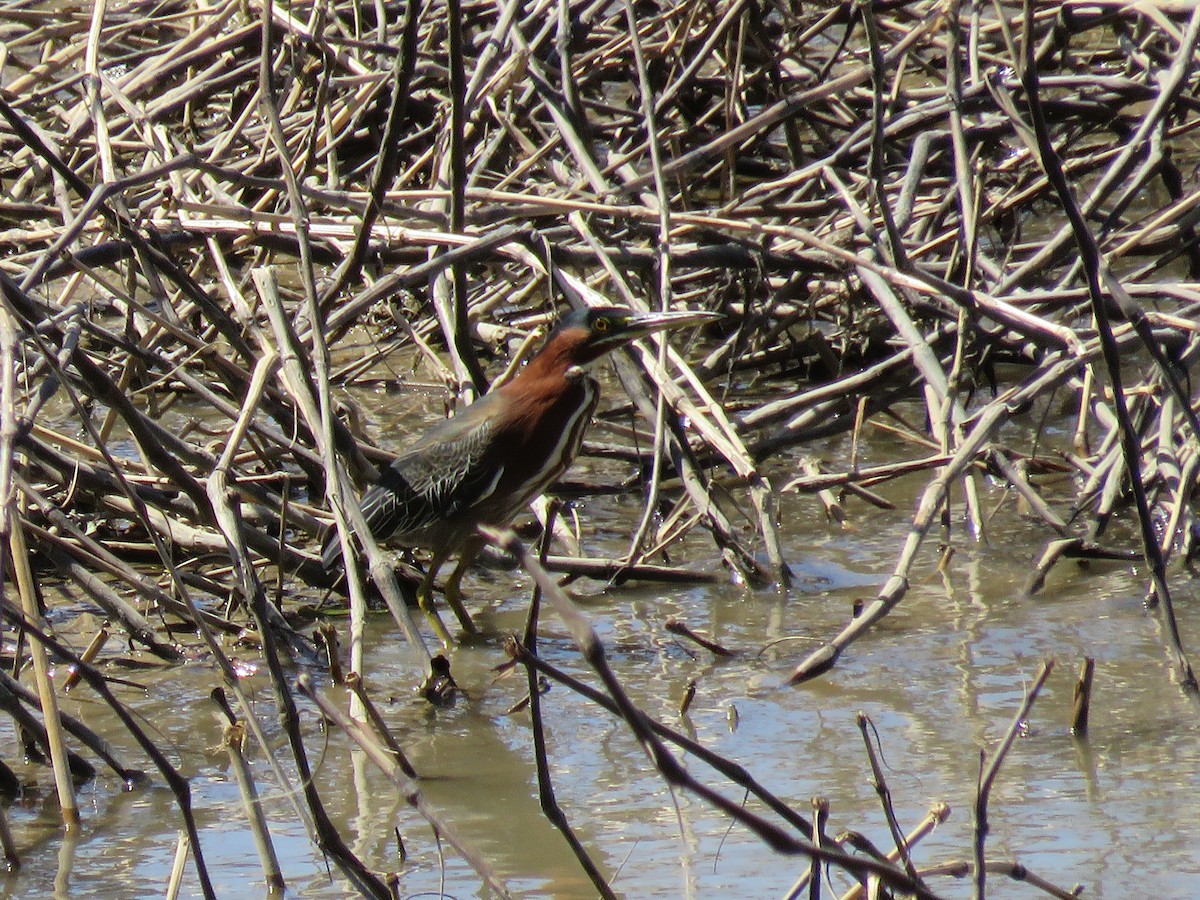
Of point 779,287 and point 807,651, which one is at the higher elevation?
point 779,287

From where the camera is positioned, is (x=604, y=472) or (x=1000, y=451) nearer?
(x=1000, y=451)

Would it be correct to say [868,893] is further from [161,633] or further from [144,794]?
[161,633]

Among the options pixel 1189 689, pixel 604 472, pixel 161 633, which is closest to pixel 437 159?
pixel 604 472

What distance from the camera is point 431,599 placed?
17.9ft

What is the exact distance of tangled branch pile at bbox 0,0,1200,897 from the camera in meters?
4.42

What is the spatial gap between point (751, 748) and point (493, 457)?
1.64 m

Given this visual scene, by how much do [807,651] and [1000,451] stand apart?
1.12 metres

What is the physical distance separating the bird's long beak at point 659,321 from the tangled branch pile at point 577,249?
8cm

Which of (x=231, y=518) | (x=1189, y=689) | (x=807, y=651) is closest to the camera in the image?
(x=1189, y=689)

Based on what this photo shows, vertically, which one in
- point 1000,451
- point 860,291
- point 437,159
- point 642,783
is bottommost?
point 642,783

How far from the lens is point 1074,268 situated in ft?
18.1

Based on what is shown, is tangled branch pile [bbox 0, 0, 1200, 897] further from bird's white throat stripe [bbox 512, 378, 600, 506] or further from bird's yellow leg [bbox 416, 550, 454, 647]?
bird's yellow leg [bbox 416, 550, 454, 647]

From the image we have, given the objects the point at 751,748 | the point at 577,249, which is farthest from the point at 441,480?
the point at 751,748

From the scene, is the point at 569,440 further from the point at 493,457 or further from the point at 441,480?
the point at 441,480
